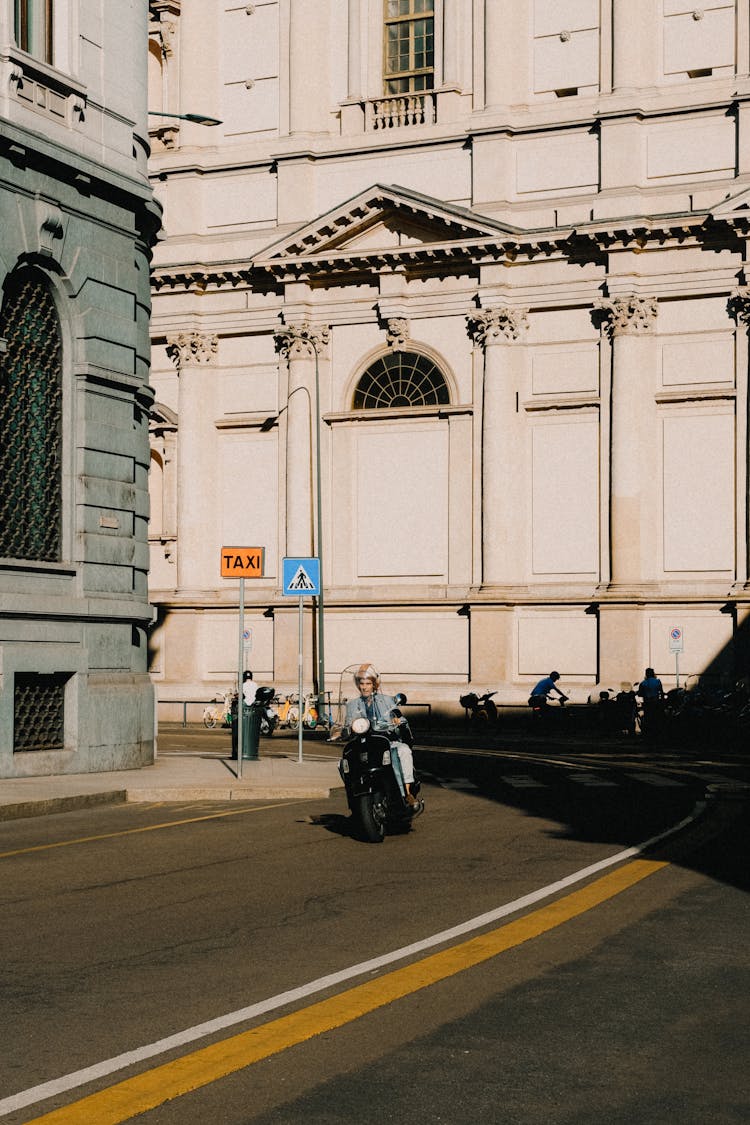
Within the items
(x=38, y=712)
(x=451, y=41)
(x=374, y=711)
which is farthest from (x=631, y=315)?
(x=374, y=711)

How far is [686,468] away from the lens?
149 feet

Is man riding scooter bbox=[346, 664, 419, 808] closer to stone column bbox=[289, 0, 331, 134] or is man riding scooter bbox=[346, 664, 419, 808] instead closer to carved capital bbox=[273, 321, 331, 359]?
carved capital bbox=[273, 321, 331, 359]

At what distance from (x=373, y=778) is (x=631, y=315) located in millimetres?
32443

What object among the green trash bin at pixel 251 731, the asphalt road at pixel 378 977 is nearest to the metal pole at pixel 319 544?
the green trash bin at pixel 251 731

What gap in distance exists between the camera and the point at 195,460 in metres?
50.2

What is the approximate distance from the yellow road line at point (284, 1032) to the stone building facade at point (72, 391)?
12.8 m

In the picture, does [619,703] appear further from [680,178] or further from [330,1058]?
[330,1058]

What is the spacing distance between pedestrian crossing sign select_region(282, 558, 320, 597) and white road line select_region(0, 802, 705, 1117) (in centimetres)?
1373

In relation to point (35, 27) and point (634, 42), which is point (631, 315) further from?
point (35, 27)

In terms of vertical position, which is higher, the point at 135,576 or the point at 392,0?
the point at 392,0

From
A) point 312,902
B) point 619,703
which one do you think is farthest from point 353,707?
point 619,703

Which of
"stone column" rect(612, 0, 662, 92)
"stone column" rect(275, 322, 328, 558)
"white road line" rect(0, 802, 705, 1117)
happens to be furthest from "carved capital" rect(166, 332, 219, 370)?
"white road line" rect(0, 802, 705, 1117)

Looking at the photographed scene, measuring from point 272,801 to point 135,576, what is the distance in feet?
17.9

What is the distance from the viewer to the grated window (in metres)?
21.9
